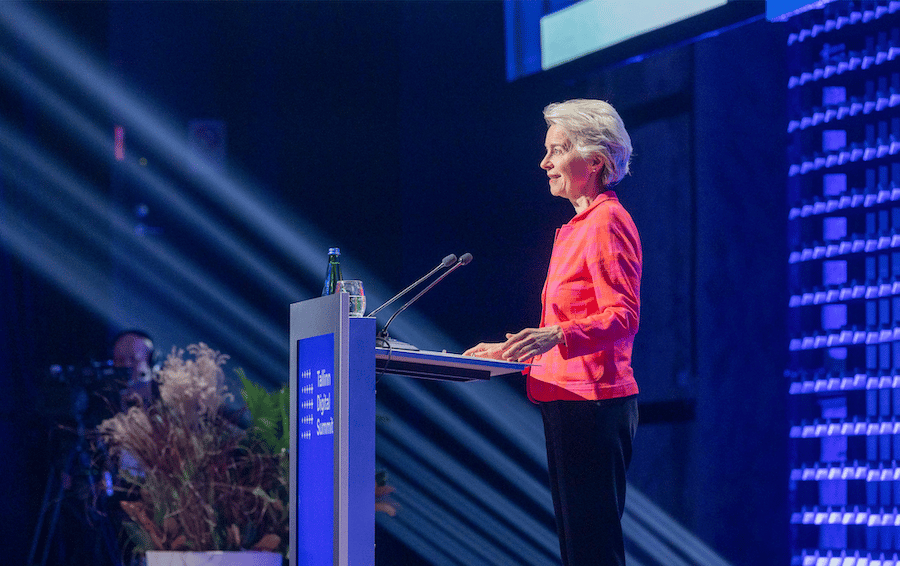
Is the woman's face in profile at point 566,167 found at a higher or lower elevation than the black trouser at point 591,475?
higher

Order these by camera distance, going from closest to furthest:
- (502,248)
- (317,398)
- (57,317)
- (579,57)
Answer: (317,398), (579,57), (502,248), (57,317)

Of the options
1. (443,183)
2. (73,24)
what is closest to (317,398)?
(443,183)

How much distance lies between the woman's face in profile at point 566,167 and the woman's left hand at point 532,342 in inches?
12.6

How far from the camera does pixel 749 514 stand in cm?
297

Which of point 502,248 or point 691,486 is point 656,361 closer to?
point 691,486

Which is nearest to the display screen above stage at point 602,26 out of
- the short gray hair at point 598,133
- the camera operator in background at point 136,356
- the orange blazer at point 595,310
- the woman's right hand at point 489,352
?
the short gray hair at point 598,133

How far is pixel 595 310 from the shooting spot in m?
1.85

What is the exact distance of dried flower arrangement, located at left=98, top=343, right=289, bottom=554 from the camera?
2971 millimetres

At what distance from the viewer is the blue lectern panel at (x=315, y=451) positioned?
1.76m

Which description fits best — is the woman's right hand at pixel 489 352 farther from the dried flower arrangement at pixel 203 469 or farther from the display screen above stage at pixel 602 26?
the display screen above stage at pixel 602 26

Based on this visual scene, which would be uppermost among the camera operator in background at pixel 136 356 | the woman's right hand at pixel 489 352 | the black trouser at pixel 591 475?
the camera operator in background at pixel 136 356

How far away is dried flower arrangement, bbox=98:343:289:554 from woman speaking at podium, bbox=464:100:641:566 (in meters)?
1.40

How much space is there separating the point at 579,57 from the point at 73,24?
2.94 m

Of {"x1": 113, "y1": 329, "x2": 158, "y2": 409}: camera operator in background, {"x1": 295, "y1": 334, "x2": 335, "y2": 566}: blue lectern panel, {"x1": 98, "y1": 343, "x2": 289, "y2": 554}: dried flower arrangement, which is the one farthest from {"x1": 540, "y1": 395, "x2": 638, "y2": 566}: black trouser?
{"x1": 113, "y1": 329, "x2": 158, "y2": 409}: camera operator in background
